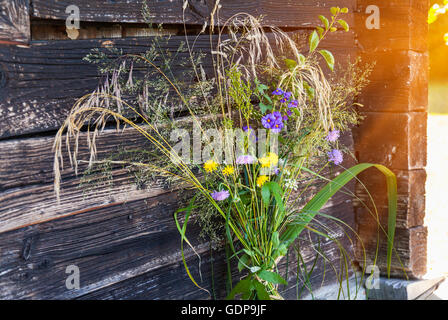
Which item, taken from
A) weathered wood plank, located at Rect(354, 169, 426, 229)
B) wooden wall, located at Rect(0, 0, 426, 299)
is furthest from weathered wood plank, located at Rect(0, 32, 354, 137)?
weathered wood plank, located at Rect(354, 169, 426, 229)

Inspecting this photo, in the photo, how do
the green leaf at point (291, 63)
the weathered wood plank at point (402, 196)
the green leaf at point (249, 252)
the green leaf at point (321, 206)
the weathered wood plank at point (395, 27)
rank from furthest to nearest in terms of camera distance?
the weathered wood plank at point (402, 196) → the weathered wood plank at point (395, 27) → the green leaf at point (291, 63) → the green leaf at point (321, 206) → the green leaf at point (249, 252)

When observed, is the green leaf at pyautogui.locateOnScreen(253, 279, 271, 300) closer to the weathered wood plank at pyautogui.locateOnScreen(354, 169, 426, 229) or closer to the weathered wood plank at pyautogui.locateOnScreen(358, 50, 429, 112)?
the weathered wood plank at pyautogui.locateOnScreen(354, 169, 426, 229)

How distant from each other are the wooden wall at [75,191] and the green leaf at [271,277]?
12.6 inches

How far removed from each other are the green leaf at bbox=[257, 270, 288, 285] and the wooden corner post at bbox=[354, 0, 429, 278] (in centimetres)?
114

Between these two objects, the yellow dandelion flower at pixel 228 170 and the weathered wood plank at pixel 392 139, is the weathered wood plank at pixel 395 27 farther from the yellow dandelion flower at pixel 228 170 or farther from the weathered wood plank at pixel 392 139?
the yellow dandelion flower at pixel 228 170

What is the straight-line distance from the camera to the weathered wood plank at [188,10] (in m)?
1.41

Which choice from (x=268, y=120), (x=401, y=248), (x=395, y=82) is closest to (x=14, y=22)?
(x=268, y=120)

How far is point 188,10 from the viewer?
171 cm

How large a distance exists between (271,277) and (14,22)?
1138mm

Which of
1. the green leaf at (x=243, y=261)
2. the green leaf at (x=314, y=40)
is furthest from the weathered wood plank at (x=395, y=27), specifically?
the green leaf at (x=243, y=261)

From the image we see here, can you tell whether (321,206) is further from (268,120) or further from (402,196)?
(402,196)

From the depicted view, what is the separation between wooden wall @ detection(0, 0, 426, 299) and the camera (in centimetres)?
135

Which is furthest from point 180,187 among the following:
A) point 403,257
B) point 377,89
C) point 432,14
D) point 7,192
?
point 432,14
